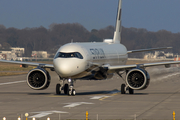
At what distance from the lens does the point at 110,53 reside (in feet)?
124

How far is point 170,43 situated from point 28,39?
59.8m

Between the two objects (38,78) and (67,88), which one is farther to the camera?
A: (67,88)

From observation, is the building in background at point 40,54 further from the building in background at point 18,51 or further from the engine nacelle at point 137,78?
the engine nacelle at point 137,78

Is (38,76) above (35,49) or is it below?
below

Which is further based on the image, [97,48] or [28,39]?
[28,39]

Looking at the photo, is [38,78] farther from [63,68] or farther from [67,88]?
[63,68]

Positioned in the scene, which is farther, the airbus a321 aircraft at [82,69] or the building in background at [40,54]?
the building in background at [40,54]

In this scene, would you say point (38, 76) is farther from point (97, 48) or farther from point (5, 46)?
point (5, 46)

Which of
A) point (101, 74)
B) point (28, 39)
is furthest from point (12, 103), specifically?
point (28, 39)

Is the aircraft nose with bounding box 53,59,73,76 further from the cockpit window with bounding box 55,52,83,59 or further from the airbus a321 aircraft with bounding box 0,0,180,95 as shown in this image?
the cockpit window with bounding box 55,52,83,59

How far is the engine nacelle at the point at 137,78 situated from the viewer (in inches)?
1172

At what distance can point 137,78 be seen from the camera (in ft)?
99.5

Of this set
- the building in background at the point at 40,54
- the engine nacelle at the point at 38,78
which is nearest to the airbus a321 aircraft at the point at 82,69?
the engine nacelle at the point at 38,78

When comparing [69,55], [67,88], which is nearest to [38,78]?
[67,88]
